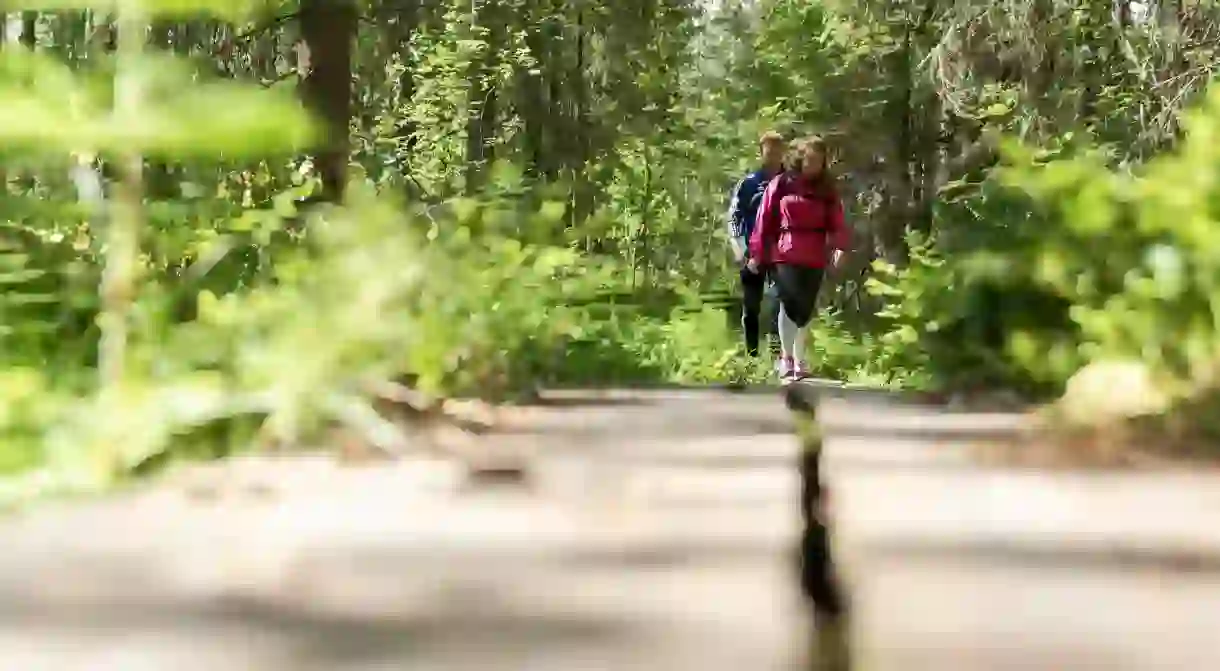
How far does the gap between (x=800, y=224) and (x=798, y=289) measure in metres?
0.33

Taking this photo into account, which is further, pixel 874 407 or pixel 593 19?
pixel 593 19

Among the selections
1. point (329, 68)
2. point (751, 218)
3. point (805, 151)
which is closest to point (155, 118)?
point (329, 68)

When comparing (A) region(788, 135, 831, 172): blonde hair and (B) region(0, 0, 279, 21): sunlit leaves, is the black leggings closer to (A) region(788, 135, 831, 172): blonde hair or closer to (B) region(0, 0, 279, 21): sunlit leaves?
(A) region(788, 135, 831, 172): blonde hair

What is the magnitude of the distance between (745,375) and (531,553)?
7038 millimetres

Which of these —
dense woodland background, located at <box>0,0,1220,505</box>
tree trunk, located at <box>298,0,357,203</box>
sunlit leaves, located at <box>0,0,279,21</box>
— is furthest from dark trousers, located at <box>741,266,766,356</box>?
sunlit leaves, located at <box>0,0,279,21</box>

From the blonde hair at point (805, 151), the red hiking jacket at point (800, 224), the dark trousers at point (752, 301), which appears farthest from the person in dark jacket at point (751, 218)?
the red hiking jacket at point (800, 224)

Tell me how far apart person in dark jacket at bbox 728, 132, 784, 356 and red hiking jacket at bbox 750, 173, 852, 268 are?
70cm

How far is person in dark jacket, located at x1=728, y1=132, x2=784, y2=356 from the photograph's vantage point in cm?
716

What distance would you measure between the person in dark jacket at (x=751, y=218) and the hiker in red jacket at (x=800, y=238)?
734 millimetres

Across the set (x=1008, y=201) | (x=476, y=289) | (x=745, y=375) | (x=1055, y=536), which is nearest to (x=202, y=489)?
(x=1055, y=536)

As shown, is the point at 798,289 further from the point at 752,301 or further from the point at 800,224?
the point at 752,301

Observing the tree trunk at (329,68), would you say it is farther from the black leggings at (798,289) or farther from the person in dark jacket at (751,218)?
the person in dark jacket at (751,218)

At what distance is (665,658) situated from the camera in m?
1.20

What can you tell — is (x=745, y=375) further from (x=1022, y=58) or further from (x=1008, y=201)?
(x=1022, y=58)
